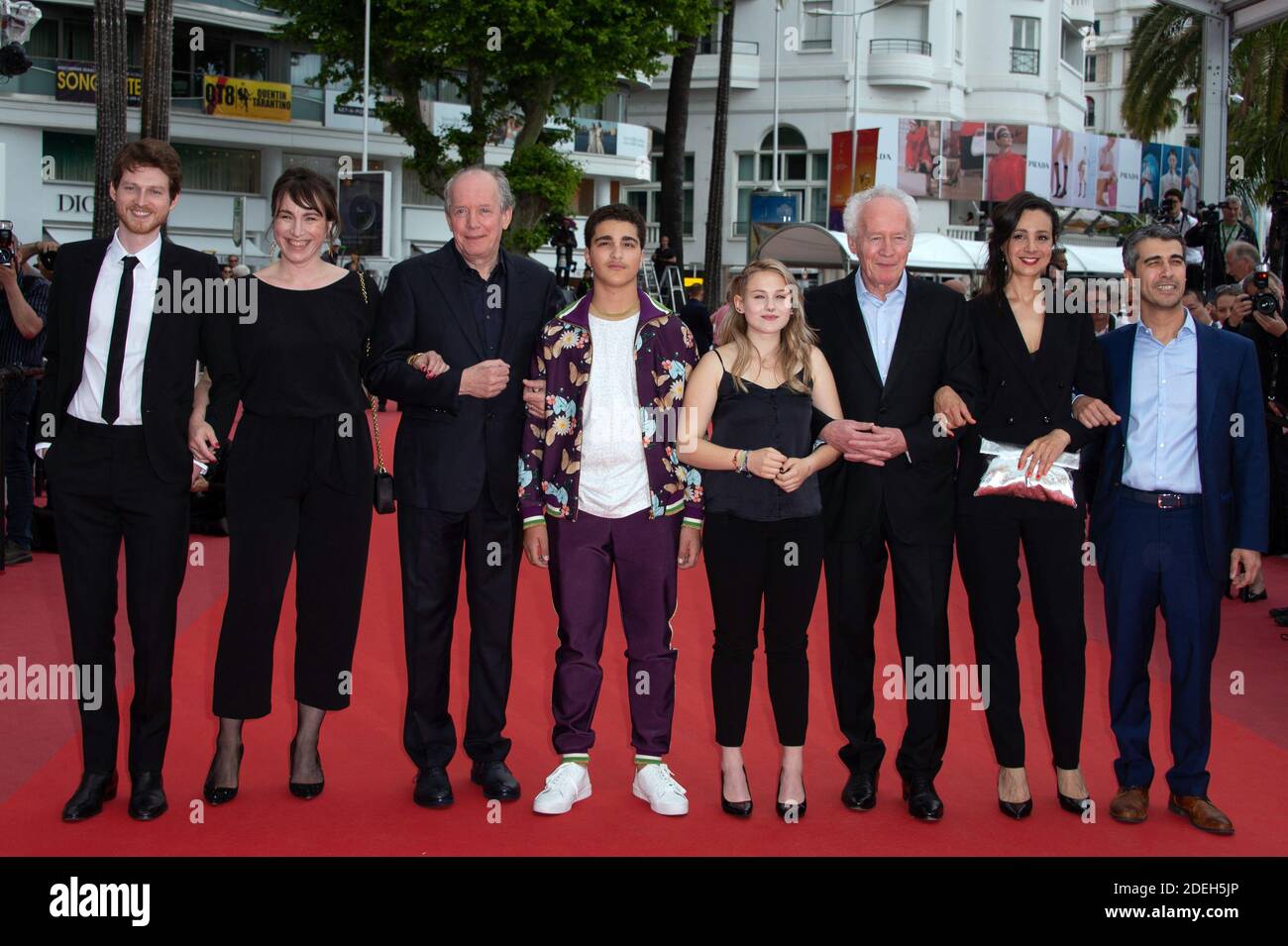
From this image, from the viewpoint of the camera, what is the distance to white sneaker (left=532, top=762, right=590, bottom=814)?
4992 mm

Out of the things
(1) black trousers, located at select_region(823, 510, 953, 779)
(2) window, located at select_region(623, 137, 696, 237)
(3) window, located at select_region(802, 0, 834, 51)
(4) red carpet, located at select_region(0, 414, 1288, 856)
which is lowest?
(4) red carpet, located at select_region(0, 414, 1288, 856)

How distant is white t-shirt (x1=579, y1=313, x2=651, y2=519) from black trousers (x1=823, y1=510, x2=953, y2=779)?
0.76 meters

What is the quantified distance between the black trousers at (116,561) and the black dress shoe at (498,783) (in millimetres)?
1134

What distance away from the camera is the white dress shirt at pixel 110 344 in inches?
192

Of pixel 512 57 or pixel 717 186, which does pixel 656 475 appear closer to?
pixel 512 57

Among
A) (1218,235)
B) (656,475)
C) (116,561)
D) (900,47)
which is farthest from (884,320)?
(900,47)

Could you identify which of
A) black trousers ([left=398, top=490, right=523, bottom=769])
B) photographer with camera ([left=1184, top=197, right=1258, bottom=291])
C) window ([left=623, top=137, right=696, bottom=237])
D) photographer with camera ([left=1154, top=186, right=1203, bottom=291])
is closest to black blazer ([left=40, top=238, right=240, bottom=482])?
black trousers ([left=398, top=490, right=523, bottom=769])

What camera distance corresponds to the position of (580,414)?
200 inches

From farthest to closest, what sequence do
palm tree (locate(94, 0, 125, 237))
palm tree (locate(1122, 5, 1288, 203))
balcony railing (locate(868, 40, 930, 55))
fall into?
balcony railing (locate(868, 40, 930, 55)), palm tree (locate(1122, 5, 1288, 203)), palm tree (locate(94, 0, 125, 237))

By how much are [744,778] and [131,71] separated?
40.4m

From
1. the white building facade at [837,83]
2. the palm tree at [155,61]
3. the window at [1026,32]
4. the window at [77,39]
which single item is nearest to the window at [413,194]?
Answer: the white building facade at [837,83]

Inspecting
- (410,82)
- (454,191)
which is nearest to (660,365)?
(454,191)

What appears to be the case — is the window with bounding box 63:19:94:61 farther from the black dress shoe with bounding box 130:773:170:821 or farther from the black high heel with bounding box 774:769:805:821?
the black high heel with bounding box 774:769:805:821
